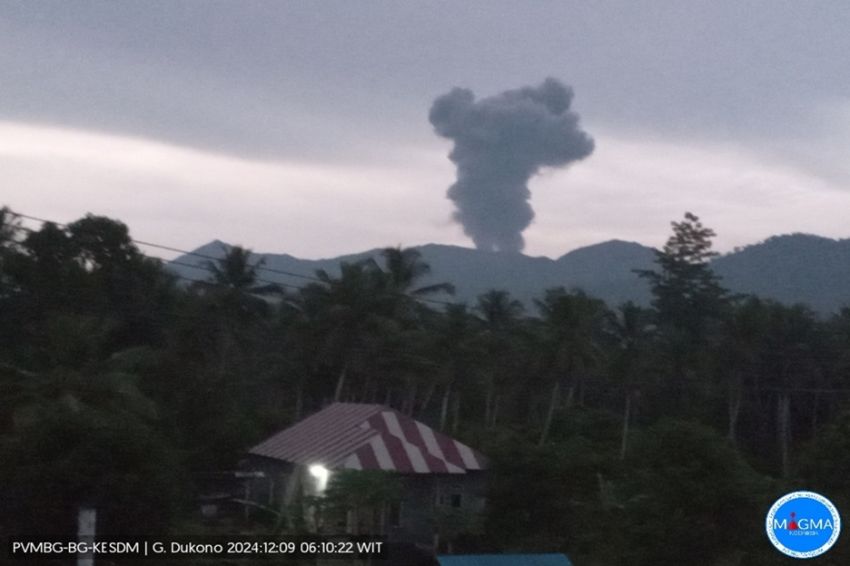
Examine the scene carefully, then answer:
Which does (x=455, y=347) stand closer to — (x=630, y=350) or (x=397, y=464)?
(x=630, y=350)

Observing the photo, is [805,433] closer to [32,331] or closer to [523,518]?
[523,518]

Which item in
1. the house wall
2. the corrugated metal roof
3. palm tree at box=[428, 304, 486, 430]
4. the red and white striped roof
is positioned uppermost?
palm tree at box=[428, 304, 486, 430]

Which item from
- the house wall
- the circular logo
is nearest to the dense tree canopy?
the house wall

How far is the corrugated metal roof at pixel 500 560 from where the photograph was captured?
59.8ft

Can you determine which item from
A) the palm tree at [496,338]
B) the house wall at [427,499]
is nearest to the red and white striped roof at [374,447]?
the house wall at [427,499]

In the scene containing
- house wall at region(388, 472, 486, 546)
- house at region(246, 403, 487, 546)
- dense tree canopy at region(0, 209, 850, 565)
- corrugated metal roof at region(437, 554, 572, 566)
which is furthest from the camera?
house wall at region(388, 472, 486, 546)

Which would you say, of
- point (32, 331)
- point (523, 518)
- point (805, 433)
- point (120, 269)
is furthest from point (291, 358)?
point (805, 433)

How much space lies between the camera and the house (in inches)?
1173

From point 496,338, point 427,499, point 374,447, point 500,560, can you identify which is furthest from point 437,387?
point 500,560

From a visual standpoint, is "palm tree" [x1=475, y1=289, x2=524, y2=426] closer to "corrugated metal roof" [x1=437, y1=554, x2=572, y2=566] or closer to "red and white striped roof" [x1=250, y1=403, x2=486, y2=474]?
"red and white striped roof" [x1=250, y1=403, x2=486, y2=474]

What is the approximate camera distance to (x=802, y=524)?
14289mm

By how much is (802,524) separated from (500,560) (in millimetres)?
5724

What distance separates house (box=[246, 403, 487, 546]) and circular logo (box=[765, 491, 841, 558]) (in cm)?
1485

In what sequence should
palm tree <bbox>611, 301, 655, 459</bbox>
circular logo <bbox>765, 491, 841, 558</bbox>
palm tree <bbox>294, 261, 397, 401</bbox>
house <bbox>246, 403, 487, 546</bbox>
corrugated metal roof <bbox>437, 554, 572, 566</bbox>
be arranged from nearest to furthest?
circular logo <bbox>765, 491, 841, 558</bbox> < corrugated metal roof <bbox>437, 554, 572, 566</bbox> < house <bbox>246, 403, 487, 546</bbox> < palm tree <bbox>294, 261, 397, 401</bbox> < palm tree <bbox>611, 301, 655, 459</bbox>
